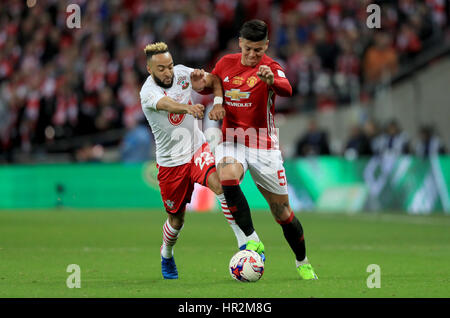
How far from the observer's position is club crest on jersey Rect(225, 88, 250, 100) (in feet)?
27.1

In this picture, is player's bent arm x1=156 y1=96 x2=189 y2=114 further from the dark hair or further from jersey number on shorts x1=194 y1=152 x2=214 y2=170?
the dark hair

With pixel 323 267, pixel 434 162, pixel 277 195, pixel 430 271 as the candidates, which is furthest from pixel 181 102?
pixel 434 162

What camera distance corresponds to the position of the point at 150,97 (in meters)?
8.27

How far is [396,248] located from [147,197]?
1115 cm

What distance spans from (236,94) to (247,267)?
1.73 m

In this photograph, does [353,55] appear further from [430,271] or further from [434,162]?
[430,271]

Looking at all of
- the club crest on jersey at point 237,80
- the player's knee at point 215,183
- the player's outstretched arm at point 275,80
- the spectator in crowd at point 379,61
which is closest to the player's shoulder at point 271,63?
the player's outstretched arm at point 275,80

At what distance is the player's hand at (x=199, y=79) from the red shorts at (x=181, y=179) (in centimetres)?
63

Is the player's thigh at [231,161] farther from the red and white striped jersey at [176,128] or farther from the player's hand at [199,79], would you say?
the player's hand at [199,79]

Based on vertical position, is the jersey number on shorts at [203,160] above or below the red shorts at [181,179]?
above

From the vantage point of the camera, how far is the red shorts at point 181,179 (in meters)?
8.49

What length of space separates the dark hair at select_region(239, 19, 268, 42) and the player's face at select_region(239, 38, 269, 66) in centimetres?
5

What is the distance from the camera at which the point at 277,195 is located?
26.8 ft

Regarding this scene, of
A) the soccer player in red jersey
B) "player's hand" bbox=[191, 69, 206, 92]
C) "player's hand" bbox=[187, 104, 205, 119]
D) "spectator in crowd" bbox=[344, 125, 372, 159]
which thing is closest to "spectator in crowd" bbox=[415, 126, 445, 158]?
"spectator in crowd" bbox=[344, 125, 372, 159]
